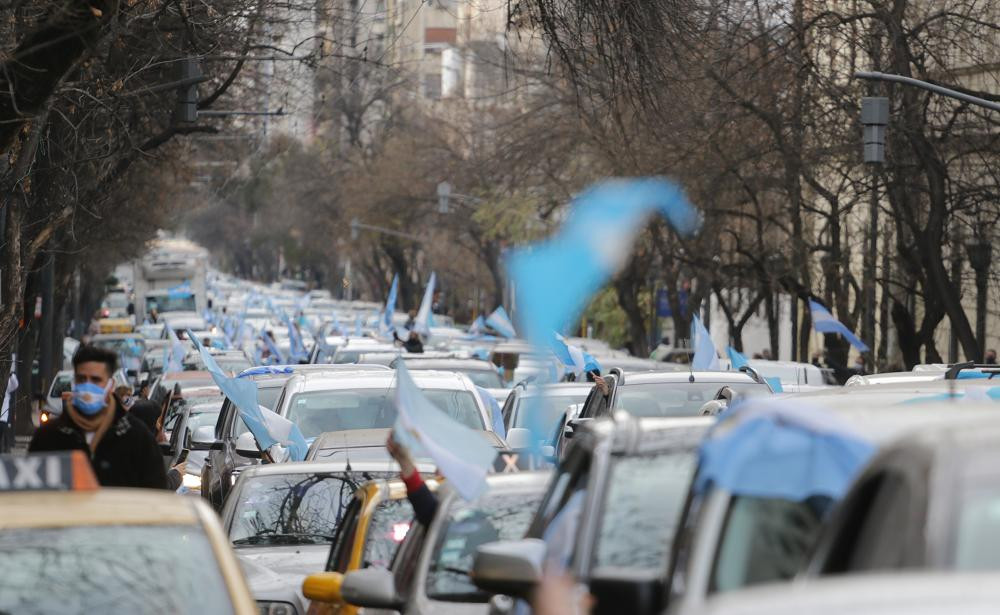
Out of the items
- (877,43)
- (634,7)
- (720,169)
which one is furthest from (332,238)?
(634,7)

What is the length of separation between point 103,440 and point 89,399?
0.20 meters

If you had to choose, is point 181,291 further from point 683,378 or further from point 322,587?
point 322,587

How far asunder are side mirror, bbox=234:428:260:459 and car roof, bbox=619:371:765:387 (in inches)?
127

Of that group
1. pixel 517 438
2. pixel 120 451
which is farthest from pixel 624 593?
A: pixel 517 438

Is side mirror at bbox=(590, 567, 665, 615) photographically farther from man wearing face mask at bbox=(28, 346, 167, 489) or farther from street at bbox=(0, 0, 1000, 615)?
man wearing face mask at bbox=(28, 346, 167, 489)

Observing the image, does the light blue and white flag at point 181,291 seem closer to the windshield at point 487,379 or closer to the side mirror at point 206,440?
the windshield at point 487,379

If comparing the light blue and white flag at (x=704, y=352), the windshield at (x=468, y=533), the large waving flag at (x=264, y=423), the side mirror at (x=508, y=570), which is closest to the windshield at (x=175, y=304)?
the light blue and white flag at (x=704, y=352)

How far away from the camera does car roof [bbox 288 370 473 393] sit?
1554cm

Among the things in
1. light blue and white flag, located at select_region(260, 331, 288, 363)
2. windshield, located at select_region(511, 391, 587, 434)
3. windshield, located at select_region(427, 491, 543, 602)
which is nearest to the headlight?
windshield, located at select_region(427, 491, 543, 602)

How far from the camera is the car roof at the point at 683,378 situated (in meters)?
15.9

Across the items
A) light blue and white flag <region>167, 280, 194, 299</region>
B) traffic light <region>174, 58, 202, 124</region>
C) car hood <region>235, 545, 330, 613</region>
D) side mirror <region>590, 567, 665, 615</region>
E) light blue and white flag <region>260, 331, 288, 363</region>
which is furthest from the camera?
light blue and white flag <region>167, 280, 194, 299</region>

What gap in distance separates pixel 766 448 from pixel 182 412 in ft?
57.8

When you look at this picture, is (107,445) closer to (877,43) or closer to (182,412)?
(182,412)

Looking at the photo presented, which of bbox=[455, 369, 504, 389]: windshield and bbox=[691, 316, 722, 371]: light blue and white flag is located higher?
bbox=[691, 316, 722, 371]: light blue and white flag
